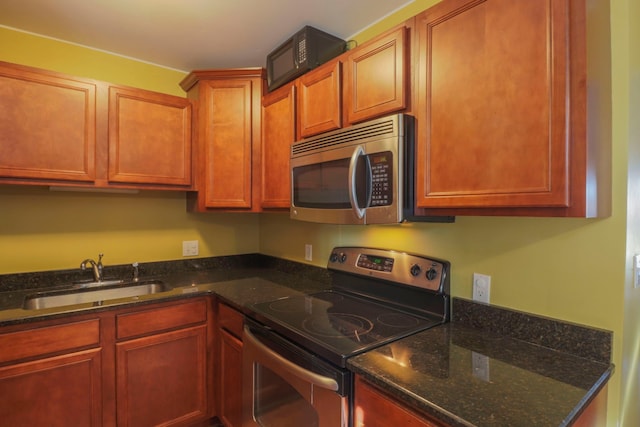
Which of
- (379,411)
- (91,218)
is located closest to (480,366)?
(379,411)

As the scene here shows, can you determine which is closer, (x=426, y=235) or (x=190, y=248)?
(x=426, y=235)

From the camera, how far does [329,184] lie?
153 cm

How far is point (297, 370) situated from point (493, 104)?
3.73 feet

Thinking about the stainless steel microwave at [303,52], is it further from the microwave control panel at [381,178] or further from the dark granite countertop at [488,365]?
the dark granite countertop at [488,365]

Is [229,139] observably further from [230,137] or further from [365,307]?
[365,307]

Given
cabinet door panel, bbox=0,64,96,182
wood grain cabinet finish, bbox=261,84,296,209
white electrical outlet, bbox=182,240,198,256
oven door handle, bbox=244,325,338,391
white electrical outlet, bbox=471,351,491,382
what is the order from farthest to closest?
1. white electrical outlet, bbox=182,240,198,256
2. wood grain cabinet finish, bbox=261,84,296,209
3. cabinet door panel, bbox=0,64,96,182
4. oven door handle, bbox=244,325,338,391
5. white electrical outlet, bbox=471,351,491,382

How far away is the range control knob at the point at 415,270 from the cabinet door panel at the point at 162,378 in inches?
49.0

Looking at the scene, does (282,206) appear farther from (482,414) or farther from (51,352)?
(482,414)

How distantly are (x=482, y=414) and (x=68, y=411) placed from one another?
1.82 metres

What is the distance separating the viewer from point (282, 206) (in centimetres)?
198

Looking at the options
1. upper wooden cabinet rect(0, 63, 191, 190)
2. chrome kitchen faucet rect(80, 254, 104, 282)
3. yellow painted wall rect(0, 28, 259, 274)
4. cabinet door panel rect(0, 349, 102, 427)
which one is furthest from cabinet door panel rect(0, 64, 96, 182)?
cabinet door panel rect(0, 349, 102, 427)

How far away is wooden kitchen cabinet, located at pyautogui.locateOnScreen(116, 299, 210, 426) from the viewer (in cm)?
171

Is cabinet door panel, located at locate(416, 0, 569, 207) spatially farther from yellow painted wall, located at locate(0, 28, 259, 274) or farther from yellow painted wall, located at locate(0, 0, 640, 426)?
yellow painted wall, located at locate(0, 28, 259, 274)

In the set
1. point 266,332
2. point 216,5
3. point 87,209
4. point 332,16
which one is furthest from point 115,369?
point 332,16
